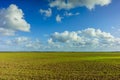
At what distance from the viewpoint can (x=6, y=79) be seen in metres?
22.5

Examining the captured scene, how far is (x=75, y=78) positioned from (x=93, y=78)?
6.89 feet

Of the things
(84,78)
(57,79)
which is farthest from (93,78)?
(57,79)

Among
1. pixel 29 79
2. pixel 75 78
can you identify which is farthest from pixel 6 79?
pixel 75 78

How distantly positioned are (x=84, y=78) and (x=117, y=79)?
3748mm

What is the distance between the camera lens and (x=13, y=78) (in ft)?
75.2

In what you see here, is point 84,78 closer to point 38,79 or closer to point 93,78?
point 93,78

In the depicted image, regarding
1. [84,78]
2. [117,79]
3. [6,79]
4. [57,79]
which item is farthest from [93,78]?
[6,79]

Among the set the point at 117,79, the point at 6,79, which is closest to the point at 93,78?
the point at 117,79

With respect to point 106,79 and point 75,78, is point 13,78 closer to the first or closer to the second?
point 75,78

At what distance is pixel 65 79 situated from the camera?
22.7m

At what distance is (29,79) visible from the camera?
2242 cm

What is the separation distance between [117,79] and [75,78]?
189 inches

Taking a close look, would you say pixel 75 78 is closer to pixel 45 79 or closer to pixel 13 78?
pixel 45 79

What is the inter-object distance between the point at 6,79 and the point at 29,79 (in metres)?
2.62
